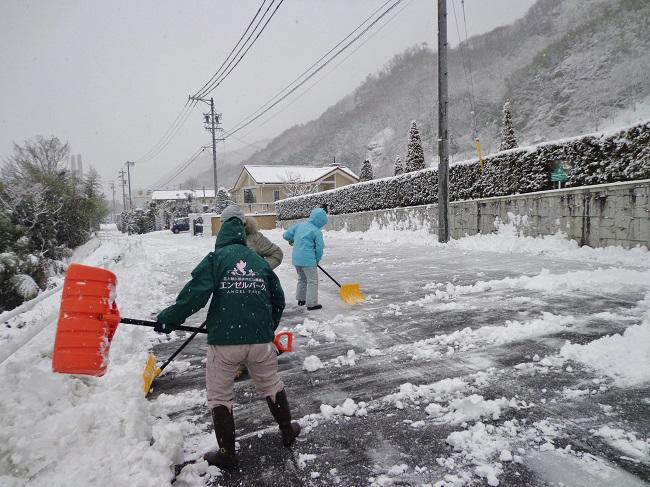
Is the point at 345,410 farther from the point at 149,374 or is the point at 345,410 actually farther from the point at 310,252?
the point at 310,252

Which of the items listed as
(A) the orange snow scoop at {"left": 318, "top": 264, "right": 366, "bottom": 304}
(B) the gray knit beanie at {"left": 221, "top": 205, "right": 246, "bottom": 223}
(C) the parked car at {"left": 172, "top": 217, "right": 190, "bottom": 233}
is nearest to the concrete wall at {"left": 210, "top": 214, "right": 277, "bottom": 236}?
(C) the parked car at {"left": 172, "top": 217, "right": 190, "bottom": 233}

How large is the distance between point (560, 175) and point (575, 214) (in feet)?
3.86

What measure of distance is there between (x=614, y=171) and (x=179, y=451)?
408 inches

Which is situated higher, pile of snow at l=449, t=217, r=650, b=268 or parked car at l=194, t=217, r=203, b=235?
parked car at l=194, t=217, r=203, b=235

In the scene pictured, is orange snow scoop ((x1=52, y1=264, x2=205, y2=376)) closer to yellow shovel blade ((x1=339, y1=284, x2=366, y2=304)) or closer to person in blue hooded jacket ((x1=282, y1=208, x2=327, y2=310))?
person in blue hooded jacket ((x1=282, y1=208, x2=327, y2=310))

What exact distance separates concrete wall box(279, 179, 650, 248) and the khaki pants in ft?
28.8

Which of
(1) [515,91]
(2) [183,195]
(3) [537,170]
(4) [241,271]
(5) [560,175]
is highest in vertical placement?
(1) [515,91]

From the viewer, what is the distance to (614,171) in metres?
Answer: 9.16

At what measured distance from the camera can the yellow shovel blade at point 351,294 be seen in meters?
6.59

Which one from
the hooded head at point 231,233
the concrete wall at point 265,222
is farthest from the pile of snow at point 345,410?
the concrete wall at point 265,222

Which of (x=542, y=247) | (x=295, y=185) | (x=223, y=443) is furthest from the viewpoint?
(x=295, y=185)

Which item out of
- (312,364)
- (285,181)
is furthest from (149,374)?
(285,181)

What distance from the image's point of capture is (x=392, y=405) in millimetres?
3137

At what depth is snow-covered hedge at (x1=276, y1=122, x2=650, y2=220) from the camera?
8789mm
